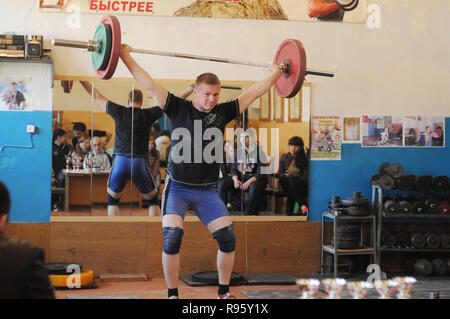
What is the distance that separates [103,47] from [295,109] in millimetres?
2281

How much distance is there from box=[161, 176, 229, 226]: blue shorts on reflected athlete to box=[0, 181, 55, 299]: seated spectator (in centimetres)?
215

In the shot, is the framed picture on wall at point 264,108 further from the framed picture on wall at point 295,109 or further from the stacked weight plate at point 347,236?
the stacked weight plate at point 347,236

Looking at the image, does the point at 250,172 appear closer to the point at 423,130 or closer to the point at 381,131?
the point at 381,131

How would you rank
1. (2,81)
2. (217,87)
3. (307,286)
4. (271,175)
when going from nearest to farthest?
(307,286) → (217,87) → (2,81) → (271,175)

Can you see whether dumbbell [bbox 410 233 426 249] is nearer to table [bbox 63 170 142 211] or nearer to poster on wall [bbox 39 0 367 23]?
poster on wall [bbox 39 0 367 23]

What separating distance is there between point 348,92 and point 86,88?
7.96ft

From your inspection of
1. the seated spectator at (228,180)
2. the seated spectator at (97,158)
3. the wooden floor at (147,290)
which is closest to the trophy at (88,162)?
the seated spectator at (97,158)

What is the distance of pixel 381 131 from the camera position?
588 cm

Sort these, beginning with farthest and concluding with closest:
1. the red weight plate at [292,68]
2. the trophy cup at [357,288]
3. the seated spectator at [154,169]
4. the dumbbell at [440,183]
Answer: the dumbbell at [440,183] < the seated spectator at [154,169] < the red weight plate at [292,68] < the trophy cup at [357,288]

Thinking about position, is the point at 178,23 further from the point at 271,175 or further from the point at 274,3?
the point at 271,175

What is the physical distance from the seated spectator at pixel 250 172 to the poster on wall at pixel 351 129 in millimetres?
808

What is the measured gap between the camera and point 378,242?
5.57m

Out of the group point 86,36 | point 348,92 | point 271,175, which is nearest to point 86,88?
point 86,36

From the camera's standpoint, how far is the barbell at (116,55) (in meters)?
3.95
